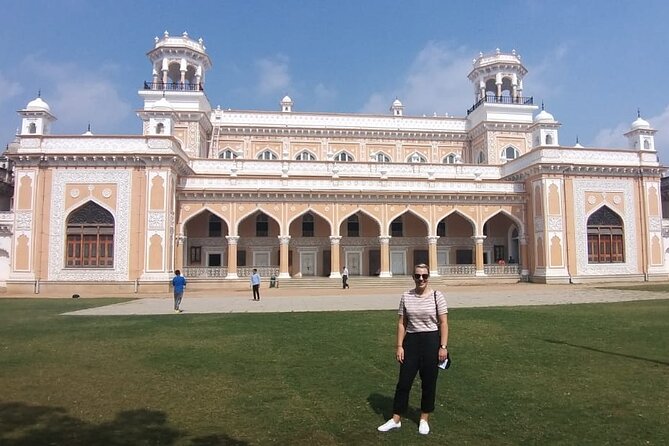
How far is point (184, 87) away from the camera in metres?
35.2

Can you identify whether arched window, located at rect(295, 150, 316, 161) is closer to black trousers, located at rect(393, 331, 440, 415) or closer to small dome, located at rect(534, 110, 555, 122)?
small dome, located at rect(534, 110, 555, 122)

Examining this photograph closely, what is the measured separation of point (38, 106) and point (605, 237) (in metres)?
32.7

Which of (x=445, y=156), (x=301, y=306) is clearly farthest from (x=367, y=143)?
(x=301, y=306)

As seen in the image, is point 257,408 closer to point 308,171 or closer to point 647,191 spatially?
point 308,171

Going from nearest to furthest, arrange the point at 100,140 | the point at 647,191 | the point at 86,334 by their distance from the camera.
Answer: the point at 86,334
the point at 100,140
the point at 647,191

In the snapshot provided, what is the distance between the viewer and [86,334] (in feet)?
33.9

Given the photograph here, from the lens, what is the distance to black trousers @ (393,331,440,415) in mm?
4840

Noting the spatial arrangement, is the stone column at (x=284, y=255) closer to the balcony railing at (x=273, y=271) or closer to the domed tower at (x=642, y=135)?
the balcony railing at (x=273, y=271)

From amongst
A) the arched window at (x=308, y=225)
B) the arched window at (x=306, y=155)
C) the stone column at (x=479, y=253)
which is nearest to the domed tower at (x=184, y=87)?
the arched window at (x=306, y=155)

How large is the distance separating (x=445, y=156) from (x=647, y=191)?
45.6 feet

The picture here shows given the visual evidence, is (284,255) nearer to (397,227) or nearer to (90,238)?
(397,227)

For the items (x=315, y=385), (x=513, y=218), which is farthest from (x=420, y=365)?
(x=513, y=218)

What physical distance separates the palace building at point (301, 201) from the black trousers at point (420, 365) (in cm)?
2195

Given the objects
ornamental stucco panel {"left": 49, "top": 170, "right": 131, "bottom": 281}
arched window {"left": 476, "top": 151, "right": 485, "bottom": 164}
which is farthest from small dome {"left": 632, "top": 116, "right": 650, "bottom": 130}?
ornamental stucco panel {"left": 49, "top": 170, "right": 131, "bottom": 281}
